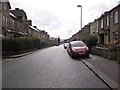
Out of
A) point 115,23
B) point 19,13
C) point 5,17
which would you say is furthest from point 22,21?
point 115,23

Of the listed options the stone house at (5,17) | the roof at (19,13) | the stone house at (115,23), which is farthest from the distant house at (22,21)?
the stone house at (115,23)

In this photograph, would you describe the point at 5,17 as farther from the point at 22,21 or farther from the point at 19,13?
the point at 19,13

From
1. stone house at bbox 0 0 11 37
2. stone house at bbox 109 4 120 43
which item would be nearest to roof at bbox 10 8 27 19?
stone house at bbox 0 0 11 37

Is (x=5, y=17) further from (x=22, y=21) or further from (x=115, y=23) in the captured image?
(x=115, y=23)

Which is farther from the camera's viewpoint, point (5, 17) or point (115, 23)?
point (5, 17)

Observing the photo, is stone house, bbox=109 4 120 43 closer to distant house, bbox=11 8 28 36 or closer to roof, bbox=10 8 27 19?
distant house, bbox=11 8 28 36

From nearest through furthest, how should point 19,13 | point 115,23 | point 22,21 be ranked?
point 115,23 < point 22,21 < point 19,13

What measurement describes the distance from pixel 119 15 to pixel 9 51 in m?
14.7

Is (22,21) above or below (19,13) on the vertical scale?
below

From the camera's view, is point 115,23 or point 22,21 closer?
point 115,23

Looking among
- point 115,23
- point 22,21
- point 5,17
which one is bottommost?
point 115,23

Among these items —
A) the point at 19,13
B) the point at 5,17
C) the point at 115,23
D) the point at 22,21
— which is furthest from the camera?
the point at 19,13

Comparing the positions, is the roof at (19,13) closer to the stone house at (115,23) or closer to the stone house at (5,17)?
the stone house at (5,17)

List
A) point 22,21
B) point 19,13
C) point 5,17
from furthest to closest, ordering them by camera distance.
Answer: point 19,13 < point 22,21 < point 5,17
